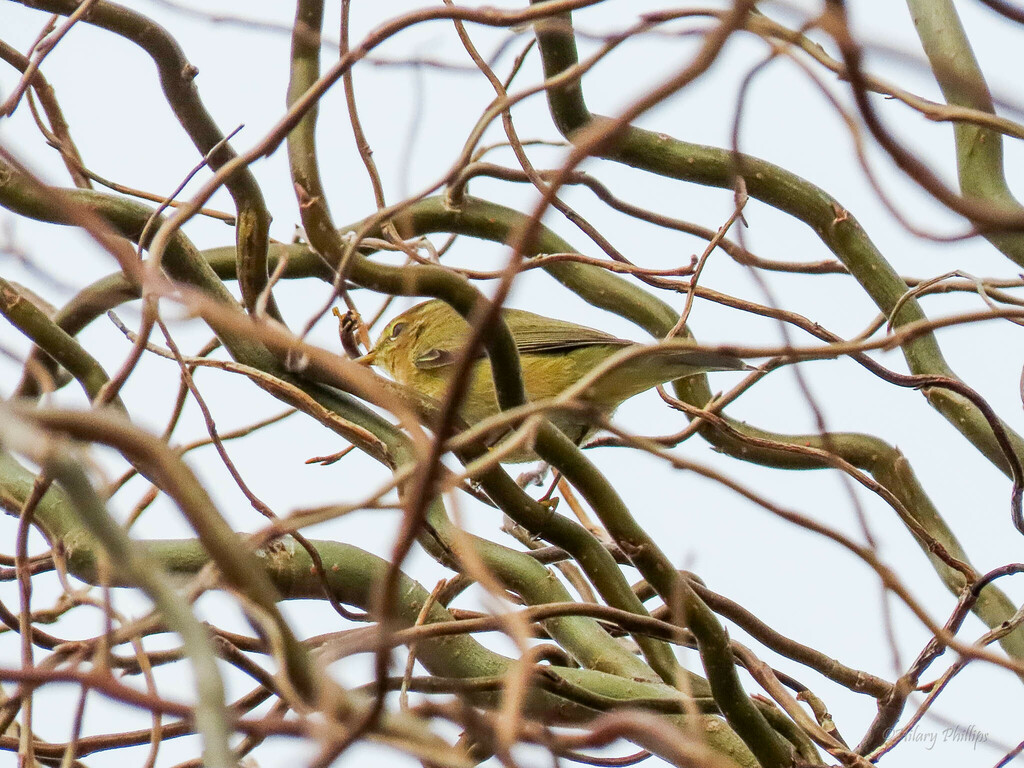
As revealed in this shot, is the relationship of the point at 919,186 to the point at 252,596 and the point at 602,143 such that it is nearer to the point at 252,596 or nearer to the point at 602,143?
the point at 602,143

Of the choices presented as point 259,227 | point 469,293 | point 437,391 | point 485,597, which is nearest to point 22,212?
point 259,227

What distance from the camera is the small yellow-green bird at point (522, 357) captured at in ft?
12.1

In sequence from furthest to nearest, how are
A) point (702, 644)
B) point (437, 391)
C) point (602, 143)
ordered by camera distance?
point (437, 391), point (702, 644), point (602, 143)

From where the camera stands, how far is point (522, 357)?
4.01 metres

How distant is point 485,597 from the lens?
0.93m

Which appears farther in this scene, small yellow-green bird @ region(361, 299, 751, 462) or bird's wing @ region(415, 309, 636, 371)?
bird's wing @ region(415, 309, 636, 371)

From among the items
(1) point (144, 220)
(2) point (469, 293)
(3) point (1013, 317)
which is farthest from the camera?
(1) point (144, 220)

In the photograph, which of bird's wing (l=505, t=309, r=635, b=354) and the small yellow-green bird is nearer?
the small yellow-green bird

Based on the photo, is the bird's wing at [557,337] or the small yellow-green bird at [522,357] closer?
the small yellow-green bird at [522,357]

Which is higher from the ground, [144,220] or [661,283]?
[144,220]

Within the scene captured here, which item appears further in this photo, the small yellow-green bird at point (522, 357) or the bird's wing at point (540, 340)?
the bird's wing at point (540, 340)

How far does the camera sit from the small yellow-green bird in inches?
145

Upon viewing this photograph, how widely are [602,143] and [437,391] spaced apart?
11.6ft

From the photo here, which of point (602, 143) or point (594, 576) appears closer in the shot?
point (602, 143)
